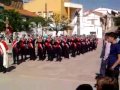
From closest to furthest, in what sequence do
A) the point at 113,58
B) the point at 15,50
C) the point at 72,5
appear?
the point at 113,58 → the point at 15,50 → the point at 72,5

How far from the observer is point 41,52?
2472 centimetres

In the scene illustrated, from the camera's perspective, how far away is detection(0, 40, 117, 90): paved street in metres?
14.4

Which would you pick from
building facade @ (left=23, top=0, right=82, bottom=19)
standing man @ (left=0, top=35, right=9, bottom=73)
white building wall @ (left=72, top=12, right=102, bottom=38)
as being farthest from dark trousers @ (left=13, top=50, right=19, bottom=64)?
white building wall @ (left=72, top=12, right=102, bottom=38)

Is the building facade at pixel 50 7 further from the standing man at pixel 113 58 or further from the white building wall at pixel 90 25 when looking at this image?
the standing man at pixel 113 58

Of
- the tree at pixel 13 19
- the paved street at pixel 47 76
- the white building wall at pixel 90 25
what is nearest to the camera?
the paved street at pixel 47 76

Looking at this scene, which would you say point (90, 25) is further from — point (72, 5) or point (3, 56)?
point (3, 56)

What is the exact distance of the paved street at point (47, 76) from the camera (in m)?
14.4

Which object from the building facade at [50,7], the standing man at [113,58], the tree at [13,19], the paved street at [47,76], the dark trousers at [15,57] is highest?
the building facade at [50,7]

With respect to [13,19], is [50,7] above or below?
above

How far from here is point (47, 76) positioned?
1786 cm

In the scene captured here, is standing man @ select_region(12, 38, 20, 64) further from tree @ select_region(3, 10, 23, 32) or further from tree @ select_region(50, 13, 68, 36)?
tree @ select_region(50, 13, 68, 36)

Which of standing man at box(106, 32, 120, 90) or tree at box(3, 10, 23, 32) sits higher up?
tree at box(3, 10, 23, 32)

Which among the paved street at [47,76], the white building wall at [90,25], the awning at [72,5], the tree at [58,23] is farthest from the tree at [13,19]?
the white building wall at [90,25]

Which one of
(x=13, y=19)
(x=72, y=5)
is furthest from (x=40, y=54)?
(x=72, y=5)
